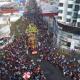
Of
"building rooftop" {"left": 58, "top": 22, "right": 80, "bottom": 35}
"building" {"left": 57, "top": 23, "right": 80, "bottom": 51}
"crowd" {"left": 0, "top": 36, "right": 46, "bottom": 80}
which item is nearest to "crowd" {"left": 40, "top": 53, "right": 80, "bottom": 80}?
"crowd" {"left": 0, "top": 36, "right": 46, "bottom": 80}

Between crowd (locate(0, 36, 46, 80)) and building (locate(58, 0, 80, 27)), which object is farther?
building (locate(58, 0, 80, 27))

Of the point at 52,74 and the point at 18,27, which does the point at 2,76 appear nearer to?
the point at 52,74

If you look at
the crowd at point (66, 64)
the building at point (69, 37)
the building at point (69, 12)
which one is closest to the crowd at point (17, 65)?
the crowd at point (66, 64)

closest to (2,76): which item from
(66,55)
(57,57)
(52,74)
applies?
(52,74)

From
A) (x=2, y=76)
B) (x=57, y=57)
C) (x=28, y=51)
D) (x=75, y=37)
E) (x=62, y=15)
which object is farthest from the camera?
(x=62, y=15)

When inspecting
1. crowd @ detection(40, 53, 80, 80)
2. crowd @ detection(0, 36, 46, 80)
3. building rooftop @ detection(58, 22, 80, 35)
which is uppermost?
building rooftop @ detection(58, 22, 80, 35)

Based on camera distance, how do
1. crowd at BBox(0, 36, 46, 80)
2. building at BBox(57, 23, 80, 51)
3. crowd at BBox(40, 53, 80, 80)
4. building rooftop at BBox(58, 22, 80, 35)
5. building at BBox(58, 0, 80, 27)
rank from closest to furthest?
crowd at BBox(0, 36, 46, 80)
crowd at BBox(40, 53, 80, 80)
building rooftop at BBox(58, 22, 80, 35)
building at BBox(57, 23, 80, 51)
building at BBox(58, 0, 80, 27)

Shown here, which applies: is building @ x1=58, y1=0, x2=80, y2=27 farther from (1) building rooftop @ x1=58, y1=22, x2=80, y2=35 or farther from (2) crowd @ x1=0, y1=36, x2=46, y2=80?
(2) crowd @ x1=0, y1=36, x2=46, y2=80
